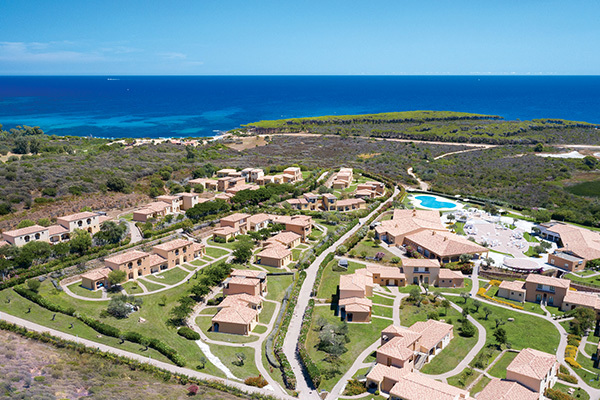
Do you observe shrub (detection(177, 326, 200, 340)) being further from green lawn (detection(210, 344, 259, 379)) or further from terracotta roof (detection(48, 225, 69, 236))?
terracotta roof (detection(48, 225, 69, 236))

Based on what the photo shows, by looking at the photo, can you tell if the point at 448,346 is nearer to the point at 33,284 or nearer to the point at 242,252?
the point at 242,252

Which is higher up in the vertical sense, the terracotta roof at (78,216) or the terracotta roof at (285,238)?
the terracotta roof at (78,216)

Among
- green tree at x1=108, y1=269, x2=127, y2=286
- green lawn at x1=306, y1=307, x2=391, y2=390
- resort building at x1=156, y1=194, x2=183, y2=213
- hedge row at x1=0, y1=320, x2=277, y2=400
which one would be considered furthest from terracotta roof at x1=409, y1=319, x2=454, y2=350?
resort building at x1=156, y1=194, x2=183, y2=213

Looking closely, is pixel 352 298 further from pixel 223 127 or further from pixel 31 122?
pixel 31 122

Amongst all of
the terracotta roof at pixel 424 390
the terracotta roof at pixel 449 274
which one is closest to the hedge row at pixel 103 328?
the terracotta roof at pixel 424 390

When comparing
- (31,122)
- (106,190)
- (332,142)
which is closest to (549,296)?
(106,190)

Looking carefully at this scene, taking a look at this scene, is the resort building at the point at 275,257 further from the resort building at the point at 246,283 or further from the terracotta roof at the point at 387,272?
the terracotta roof at the point at 387,272
